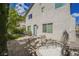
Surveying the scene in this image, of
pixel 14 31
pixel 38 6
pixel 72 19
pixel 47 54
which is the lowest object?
pixel 47 54

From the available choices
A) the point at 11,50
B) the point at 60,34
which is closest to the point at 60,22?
the point at 60,34

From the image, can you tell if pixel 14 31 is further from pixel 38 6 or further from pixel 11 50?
pixel 38 6

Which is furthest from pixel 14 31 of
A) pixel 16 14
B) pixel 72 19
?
pixel 72 19

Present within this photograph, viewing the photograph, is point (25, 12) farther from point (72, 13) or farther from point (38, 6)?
point (72, 13)

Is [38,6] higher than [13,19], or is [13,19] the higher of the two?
[38,6]

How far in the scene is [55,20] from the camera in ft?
6.07

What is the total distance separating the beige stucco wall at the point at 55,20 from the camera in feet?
6.02

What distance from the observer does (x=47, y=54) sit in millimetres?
1851

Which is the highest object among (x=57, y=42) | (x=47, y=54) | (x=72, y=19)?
(x=72, y=19)

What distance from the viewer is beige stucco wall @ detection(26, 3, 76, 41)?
6.02ft

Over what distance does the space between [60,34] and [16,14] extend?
1.81 ft

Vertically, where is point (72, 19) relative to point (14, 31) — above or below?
above

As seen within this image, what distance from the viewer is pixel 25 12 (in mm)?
1892

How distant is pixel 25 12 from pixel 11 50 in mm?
465
